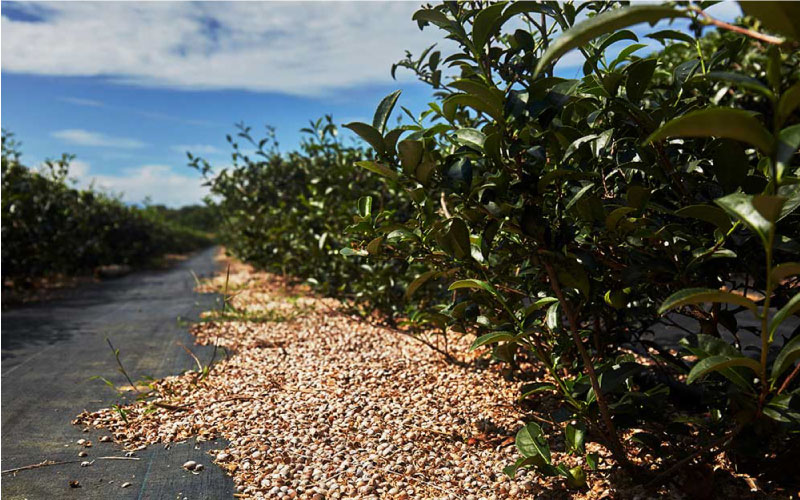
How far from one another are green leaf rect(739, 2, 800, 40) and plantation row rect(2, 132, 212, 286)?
276 inches

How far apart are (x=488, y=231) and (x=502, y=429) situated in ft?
2.94

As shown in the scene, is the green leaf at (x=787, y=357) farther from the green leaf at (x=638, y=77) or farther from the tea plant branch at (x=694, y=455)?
the green leaf at (x=638, y=77)

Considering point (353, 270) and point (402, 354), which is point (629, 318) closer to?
point (402, 354)

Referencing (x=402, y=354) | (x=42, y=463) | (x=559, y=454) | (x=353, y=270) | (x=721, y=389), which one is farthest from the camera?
(x=353, y=270)

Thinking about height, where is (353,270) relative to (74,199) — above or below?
below

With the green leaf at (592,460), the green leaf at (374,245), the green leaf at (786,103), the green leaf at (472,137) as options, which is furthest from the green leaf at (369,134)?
the green leaf at (592,460)

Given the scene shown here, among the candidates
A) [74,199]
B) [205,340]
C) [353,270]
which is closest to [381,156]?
[205,340]

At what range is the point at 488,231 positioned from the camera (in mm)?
1365

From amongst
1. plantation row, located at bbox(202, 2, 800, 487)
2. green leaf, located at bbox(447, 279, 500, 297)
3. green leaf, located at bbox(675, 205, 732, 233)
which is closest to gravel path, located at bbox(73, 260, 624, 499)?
plantation row, located at bbox(202, 2, 800, 487)

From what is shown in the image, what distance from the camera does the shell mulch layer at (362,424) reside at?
1576 mm

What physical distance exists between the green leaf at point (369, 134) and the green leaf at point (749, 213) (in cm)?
78

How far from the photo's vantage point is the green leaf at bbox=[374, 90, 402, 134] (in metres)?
1.35

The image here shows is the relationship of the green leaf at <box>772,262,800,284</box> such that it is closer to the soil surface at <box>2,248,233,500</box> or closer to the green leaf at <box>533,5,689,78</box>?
the green leaf at <box>533,5,689,78</box>

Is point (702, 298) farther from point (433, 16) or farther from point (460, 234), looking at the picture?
point (433, 16)
